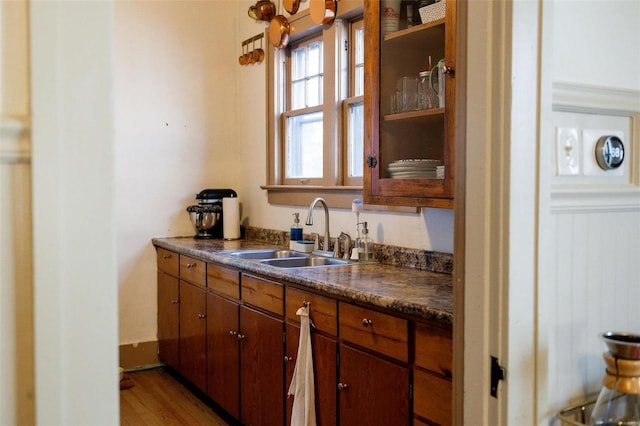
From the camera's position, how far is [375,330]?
193cm

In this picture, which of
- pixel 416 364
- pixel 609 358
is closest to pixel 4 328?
pixel 609 358

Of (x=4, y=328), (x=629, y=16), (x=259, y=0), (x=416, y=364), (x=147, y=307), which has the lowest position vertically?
(x=147, y=307)

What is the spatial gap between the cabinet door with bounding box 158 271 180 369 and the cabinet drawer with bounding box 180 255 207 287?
6.8 inches

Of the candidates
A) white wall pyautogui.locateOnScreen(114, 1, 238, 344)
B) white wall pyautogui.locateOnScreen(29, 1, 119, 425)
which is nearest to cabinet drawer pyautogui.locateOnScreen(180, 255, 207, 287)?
white wall pyautogui.locateOnScreen(114, 1, 238, 344)

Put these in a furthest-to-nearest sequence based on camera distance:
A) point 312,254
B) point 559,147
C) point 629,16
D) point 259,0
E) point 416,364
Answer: point 259,0
point 312,254
point 416,364
point 629,16
point 559,147

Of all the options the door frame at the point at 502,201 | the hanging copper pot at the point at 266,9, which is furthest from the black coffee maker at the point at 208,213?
the door frame at the point at 502,201

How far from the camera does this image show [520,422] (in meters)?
1.12

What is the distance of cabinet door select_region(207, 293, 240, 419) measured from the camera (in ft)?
9.67

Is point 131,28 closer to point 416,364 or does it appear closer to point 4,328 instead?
point 416,364

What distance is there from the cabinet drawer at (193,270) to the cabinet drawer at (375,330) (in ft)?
4.56

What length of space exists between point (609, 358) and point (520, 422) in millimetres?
202

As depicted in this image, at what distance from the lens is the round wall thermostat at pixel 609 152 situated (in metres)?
1.25

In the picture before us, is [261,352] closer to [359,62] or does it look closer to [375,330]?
[375,330]

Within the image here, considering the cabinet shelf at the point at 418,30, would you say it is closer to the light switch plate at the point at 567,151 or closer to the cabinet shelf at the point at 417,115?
the cabinet shelf at the point at 417,115
